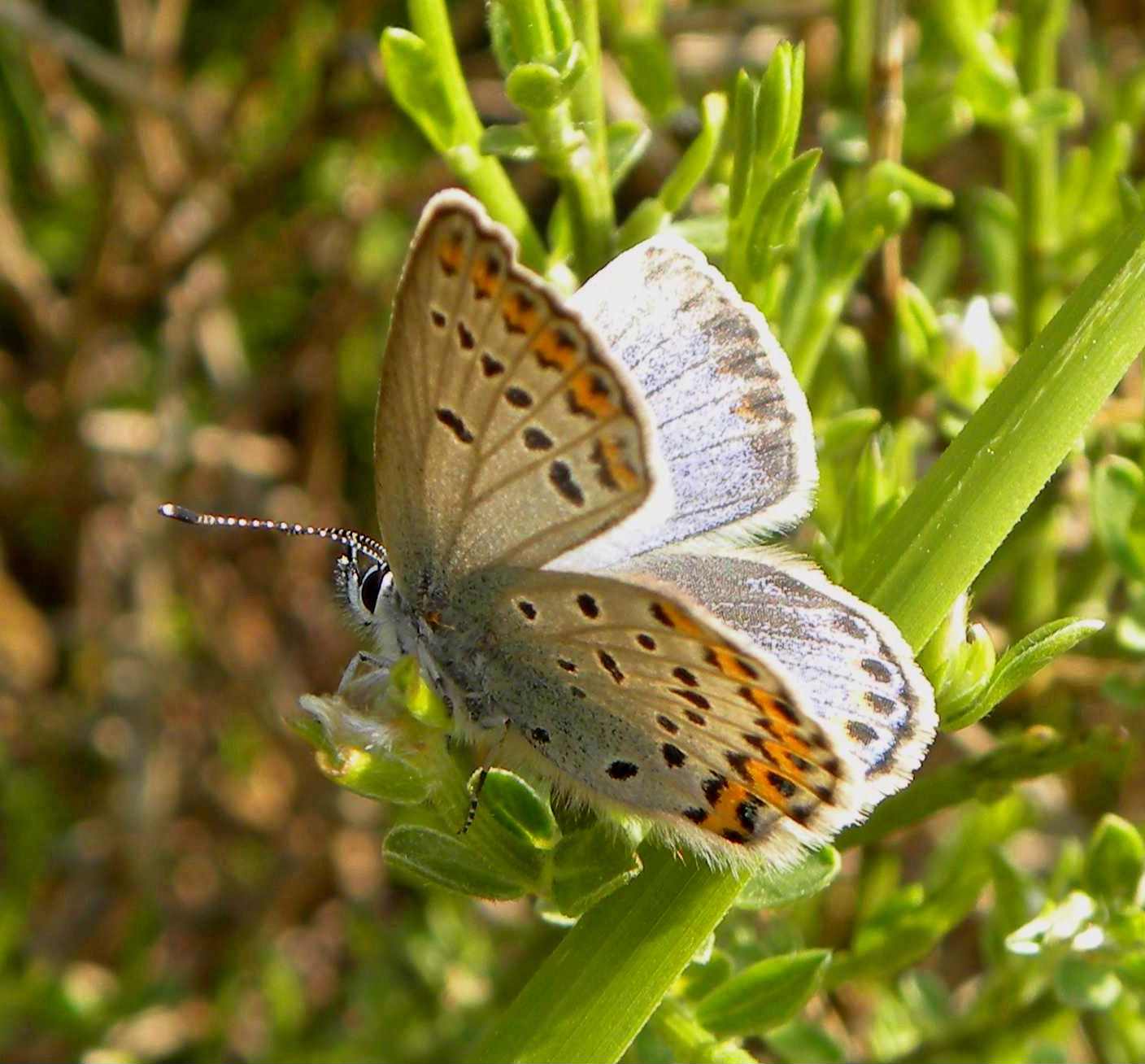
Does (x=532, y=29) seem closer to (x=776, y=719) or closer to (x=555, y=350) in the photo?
(x=555, y=350)

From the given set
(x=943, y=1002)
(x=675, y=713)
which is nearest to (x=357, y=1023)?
(x=943, y=1002)

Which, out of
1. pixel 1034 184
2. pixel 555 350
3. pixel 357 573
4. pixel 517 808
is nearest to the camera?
pixel 555 350

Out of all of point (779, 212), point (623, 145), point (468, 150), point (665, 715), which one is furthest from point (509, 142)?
point (665, 715)

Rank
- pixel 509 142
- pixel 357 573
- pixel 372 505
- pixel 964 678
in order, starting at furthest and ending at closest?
pixel 372 505 < pixel 357 573 < pixel 509 142 < pixel 964 678

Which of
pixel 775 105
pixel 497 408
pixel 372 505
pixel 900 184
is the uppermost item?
pixel 775 105

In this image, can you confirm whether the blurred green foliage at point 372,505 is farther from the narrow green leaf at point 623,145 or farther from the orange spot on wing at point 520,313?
the orange spot on wing at point 520,313

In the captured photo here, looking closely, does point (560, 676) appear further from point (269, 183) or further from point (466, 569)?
point (269, 183)
